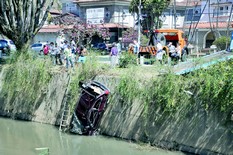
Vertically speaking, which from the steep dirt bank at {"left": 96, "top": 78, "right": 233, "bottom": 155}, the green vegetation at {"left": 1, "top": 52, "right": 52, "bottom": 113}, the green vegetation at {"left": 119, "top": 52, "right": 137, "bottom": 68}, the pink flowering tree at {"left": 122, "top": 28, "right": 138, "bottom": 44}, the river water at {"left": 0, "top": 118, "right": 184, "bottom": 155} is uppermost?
the pink flowering tree at {"left": 122, "top": 28, "right": 138, "bottom": 44}

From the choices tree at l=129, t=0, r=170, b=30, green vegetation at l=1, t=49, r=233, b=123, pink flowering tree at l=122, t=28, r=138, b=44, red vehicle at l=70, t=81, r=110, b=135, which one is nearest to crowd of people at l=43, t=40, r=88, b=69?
green vegetation at l=1, t=49, r=233, b=123

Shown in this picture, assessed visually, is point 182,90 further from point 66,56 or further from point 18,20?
point 18,20

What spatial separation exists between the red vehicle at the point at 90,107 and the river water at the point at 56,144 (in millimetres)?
402

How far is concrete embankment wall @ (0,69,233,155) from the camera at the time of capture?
1291cm

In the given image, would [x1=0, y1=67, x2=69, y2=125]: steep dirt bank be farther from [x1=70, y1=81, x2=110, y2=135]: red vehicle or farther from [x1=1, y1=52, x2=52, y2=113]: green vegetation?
[x1=70, y1=81, x2=110, y2=135]: red vehicle

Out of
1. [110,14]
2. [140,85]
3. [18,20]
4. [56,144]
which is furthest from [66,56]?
[110,14]

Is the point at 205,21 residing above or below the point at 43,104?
above

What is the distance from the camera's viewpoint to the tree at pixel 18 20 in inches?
818

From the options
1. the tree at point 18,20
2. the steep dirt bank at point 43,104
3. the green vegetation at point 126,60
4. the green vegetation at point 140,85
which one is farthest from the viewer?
the tree at point 18,20

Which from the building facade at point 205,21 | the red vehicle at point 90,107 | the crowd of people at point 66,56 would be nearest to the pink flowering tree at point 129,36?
the building facade at point 205,21

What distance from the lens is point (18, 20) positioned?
68.9 feet

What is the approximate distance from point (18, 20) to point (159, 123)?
1099 cm

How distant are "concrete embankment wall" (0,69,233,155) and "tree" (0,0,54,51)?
173 inches

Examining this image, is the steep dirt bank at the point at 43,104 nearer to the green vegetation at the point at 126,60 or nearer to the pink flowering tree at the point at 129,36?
the green vegetation at the point at 126,60
